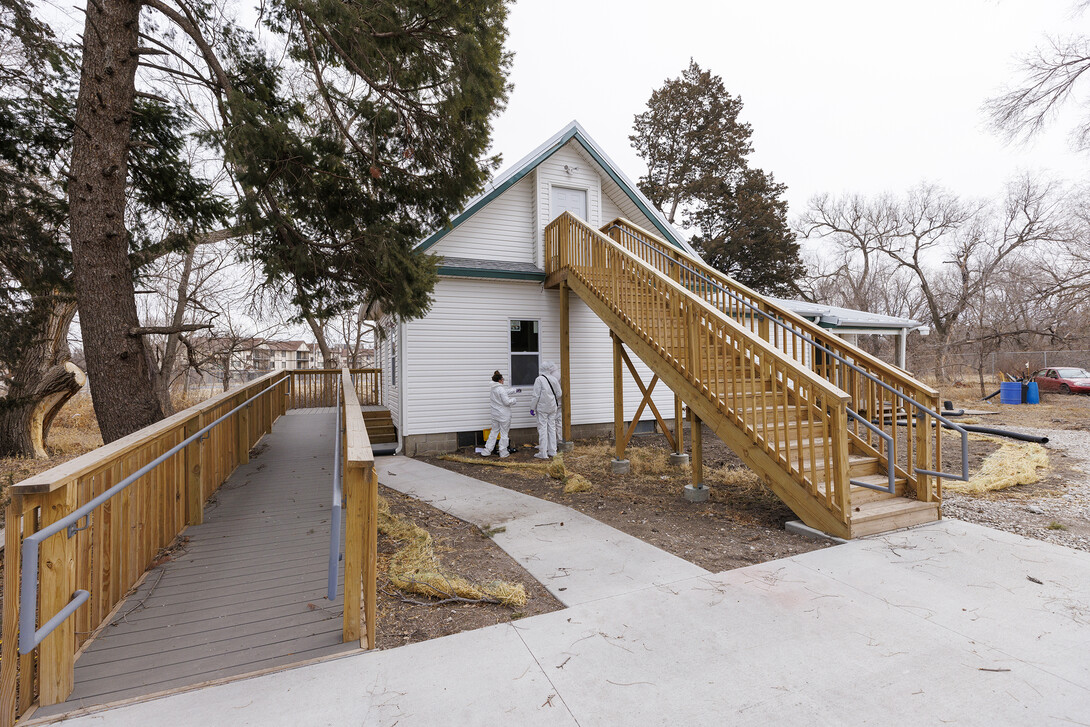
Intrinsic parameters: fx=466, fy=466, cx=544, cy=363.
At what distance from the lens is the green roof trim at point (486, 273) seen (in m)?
9.20

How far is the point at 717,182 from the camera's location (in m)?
23.9

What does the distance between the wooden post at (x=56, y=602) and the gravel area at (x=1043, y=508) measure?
23.7 feet

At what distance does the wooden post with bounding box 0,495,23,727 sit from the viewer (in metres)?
2.03

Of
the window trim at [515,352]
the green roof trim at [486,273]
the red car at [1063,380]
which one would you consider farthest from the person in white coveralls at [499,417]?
the red car at [1063,380]

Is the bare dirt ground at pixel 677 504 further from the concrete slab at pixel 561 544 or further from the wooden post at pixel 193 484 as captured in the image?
the wooden post at pixel 193 484

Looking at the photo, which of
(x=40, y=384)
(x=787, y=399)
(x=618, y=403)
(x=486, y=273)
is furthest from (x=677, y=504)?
(x=40, y=384)

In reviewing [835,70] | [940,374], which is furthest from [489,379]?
[940,374]

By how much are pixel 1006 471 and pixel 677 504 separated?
197 inches

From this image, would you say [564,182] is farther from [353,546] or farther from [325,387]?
[325,387]

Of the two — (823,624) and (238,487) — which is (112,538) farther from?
(823,624)

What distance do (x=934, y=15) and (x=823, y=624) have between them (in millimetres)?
12074

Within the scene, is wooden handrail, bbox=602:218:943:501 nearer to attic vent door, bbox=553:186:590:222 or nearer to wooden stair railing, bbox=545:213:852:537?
wooden stair railing, bbox=545:213:852:537

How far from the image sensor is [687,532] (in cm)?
471

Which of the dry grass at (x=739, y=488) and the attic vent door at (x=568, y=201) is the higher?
the attic vent door at (x=568, y=201)
